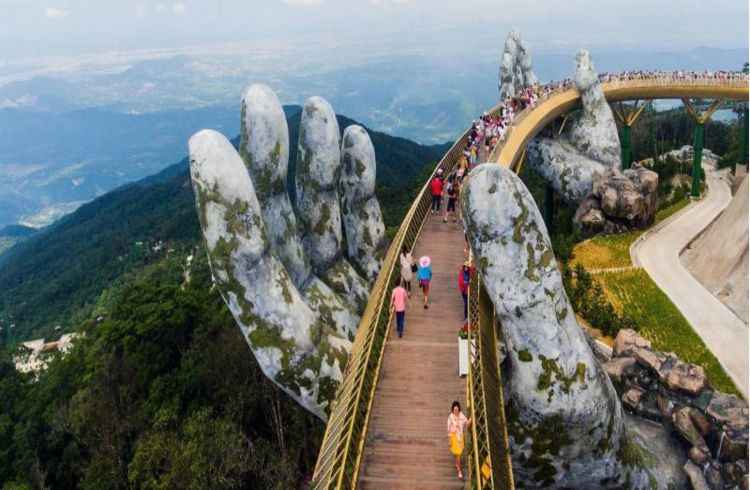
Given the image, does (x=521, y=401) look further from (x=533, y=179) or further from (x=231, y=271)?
(x=533, y=179)

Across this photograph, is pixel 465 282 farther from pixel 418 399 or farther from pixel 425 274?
pixel 418 399

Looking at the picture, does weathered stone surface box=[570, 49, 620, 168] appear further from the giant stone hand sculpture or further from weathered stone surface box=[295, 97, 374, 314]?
weathered stone surface box=[295, 97, 374, 314]

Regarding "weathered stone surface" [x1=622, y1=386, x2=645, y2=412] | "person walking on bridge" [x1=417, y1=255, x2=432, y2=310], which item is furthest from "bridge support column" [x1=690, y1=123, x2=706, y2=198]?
"person walking on bridge" [x1=417, y1=255, x2=432, y2=310]

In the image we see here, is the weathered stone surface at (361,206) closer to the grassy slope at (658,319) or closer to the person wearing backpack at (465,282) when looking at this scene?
the person wearing backpack at (465,282)

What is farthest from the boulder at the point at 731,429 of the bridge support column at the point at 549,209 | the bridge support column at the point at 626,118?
the bridge support column at the point at 626,118

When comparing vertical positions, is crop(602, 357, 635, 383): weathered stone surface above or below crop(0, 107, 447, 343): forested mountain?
above

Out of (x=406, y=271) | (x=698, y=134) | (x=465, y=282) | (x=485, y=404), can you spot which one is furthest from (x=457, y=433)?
(x=698, y=134)
